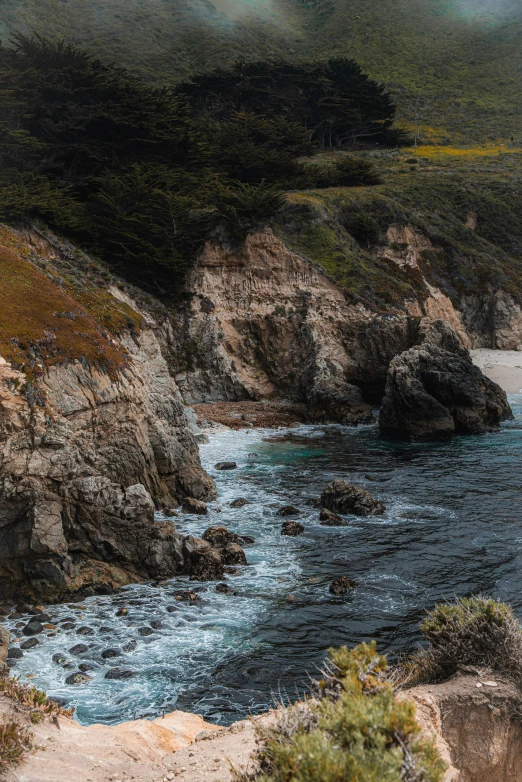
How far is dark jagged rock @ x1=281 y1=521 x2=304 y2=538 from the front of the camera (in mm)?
20625

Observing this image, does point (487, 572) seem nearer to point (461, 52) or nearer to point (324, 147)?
point (324, 147)

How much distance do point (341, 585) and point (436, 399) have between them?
878 inches

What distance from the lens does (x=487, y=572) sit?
17.2 meters

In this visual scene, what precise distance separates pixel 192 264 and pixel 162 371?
50.0 feet

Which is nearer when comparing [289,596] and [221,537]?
[289,596]

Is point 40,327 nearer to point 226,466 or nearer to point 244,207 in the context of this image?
point 226,466

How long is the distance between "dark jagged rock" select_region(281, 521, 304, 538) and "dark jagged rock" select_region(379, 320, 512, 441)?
15393mm

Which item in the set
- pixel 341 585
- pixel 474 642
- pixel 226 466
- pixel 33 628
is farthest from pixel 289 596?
pixel 226 466

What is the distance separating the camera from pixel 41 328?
20.7m

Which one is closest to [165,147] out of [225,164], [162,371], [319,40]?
[225,164]

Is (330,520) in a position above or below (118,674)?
above

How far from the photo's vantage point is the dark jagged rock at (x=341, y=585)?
53.0ft

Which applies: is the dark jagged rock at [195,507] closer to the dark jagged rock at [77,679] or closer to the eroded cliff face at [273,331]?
the dark jagged rock at [77,679]

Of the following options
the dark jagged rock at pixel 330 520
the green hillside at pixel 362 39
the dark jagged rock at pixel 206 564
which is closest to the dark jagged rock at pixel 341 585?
the dark jagged rock at pixel 206 564
